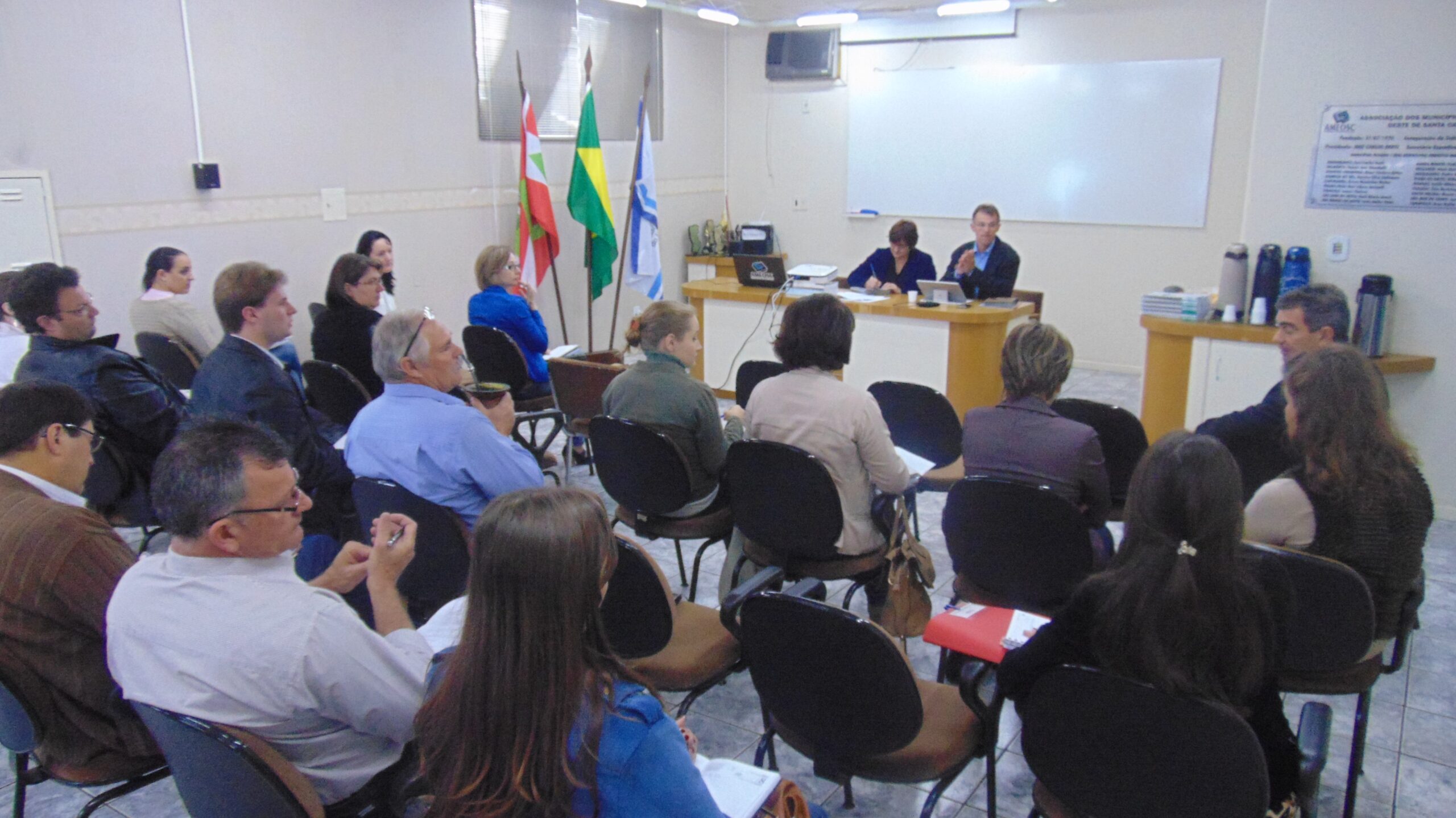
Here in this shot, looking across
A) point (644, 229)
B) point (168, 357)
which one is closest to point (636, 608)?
point (168, 357)

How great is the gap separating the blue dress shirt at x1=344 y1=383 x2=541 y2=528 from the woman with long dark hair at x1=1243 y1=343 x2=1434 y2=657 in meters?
1.86

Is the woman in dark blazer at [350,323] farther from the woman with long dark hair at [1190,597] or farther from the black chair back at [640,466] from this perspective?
the woman with long dark hair at [1190,597]

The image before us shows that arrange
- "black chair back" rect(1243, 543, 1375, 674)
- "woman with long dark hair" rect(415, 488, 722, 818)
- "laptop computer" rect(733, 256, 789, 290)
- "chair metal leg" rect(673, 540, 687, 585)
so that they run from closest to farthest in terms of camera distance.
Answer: "woman with long dark hair" rect(415, 488, 722, 818), "black chair back" rect(1243, 543, 1375, 674), "chair metal leg" rect(673, 540, 687, 585), "laptop computer" rect(733, 256, 789, 290)

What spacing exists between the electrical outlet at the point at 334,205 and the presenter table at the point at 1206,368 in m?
4.54

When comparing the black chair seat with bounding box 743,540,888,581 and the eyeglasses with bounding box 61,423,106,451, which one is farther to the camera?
the black chair seat with bounding box 743,540,888,581

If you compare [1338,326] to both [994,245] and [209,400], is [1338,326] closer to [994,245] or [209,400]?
[994,245]

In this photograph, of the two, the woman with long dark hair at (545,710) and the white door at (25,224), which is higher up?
the white door at (25,224)

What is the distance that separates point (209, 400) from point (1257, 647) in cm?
301

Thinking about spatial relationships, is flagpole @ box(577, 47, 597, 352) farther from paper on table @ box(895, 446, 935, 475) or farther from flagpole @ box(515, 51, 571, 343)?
paper on table @ box(895, 446, 935, 475)

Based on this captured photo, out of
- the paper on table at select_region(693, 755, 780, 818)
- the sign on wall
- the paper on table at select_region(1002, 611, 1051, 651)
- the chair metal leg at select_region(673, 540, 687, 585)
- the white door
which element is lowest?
the chair metal leg at select_region(673, 540, 687, 585)

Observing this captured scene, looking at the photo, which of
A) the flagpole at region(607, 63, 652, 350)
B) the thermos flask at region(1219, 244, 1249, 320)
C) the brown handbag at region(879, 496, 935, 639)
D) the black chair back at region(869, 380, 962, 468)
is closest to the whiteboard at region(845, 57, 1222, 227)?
the flagpole at region(607, 63, 652, 350)

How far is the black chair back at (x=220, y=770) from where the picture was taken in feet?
4.64

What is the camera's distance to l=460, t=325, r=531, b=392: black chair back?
4.68 m

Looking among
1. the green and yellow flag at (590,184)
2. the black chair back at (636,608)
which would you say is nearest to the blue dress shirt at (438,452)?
the black chair back at (636,608)
